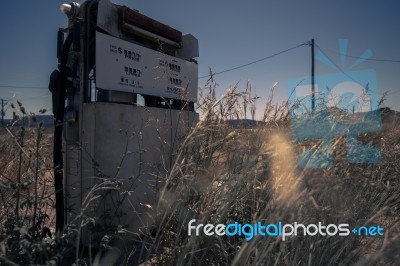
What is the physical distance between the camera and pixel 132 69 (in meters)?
3.38

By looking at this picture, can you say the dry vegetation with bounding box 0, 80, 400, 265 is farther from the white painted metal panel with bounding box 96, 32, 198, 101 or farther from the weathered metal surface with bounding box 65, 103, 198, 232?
the white painted metal panel with bounding box 96, 32, 198, 101

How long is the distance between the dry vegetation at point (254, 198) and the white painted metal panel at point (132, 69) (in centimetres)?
66

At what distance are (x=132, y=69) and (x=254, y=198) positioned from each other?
1.93 meters

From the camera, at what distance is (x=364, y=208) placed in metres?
2.24

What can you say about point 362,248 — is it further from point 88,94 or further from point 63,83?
point 63,83

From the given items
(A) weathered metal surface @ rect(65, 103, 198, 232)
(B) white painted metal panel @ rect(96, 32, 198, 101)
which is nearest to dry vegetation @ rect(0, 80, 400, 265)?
(A) weathered metal surface @ rect(65, 103, 198, 232)

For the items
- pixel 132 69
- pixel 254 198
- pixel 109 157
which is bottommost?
pixel 254 198

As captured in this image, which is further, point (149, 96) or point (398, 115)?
point (398, 115)

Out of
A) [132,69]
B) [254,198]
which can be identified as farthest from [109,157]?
[254,198]

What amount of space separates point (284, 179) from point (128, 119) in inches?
65.7

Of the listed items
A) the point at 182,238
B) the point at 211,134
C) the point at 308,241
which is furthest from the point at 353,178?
the point at 182,238

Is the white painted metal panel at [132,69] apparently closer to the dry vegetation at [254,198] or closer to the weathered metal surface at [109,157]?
the weathered metal surface at [109,157]

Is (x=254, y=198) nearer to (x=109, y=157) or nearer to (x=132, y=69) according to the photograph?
(x=109, y=157)

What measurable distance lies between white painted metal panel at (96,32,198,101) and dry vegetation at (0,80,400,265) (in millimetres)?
664
